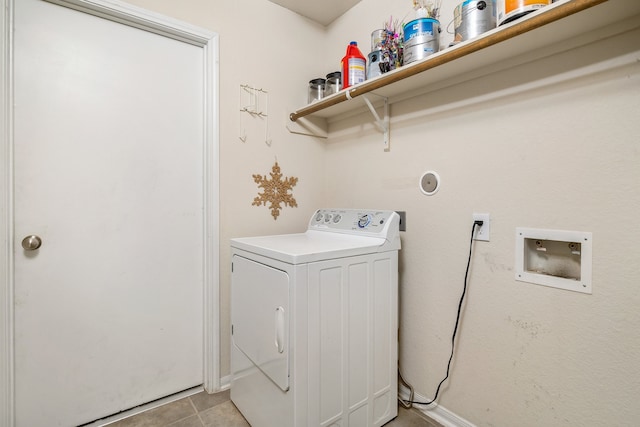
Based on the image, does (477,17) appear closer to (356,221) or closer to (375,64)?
(375,64)

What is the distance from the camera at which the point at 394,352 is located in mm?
1555

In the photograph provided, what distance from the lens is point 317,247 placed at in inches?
53.7

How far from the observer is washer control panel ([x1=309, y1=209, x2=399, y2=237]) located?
4.97 ft

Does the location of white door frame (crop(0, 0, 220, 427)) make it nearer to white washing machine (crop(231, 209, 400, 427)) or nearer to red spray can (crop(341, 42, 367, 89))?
white washing machine (crop(231, 209, 400, 427))

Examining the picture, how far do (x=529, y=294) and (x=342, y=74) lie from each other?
156 centimetres

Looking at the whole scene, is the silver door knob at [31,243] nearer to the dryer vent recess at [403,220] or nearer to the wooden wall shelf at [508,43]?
the wooden wall shelf at [508,43]

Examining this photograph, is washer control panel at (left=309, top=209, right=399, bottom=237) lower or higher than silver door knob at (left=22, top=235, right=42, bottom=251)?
higher

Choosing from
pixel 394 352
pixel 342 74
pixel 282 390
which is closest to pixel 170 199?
pixel 282 390

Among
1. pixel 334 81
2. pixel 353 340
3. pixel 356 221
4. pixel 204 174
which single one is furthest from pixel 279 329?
pixel 334 81

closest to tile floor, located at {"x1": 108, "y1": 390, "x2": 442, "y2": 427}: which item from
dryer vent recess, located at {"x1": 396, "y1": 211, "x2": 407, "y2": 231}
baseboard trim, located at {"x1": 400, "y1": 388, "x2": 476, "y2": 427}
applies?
baseboard trim, located at {"x1": 400, "y1": 388, "x2": 476, "y2": 427}

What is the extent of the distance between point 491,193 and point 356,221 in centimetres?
66

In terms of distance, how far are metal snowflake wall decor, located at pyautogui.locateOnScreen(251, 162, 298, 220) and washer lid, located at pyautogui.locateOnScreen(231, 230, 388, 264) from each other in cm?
40

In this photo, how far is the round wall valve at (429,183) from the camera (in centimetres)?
155

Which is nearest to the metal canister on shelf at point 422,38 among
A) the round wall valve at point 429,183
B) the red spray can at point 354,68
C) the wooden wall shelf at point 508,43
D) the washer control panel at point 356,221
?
the wooden wall shelf at point 508,43
